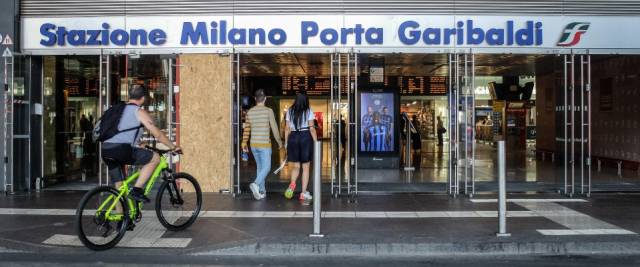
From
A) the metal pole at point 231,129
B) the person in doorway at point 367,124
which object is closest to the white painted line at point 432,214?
the metal pole at point 231,129

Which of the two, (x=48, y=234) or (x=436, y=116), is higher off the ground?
(x=436, y=116)

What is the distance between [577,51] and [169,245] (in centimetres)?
774

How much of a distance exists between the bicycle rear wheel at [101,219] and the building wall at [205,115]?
13.8 ft

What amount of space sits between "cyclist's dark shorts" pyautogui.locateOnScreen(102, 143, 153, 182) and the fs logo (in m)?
7.48

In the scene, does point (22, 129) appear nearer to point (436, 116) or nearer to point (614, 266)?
point (614, 266)

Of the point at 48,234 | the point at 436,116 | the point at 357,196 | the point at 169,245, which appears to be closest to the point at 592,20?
the point at 357,196

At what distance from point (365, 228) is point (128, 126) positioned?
3028 mm

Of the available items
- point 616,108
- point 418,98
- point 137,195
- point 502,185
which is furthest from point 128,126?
point 418,98

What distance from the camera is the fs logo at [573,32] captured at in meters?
11.4

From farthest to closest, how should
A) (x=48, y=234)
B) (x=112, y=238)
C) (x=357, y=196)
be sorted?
1. (x=357, y=196)
2. (x=48, y=234)
3. (x=112, y=238)

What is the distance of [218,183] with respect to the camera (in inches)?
446

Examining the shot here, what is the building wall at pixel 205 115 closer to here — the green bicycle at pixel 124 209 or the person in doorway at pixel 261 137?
the person in doorway at pixel 261 137

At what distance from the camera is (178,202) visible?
7887 millimetres

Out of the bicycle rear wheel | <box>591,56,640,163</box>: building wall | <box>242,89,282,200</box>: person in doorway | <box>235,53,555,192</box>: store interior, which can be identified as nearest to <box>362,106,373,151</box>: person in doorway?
<box>235,53,555,192</box>: store interior
